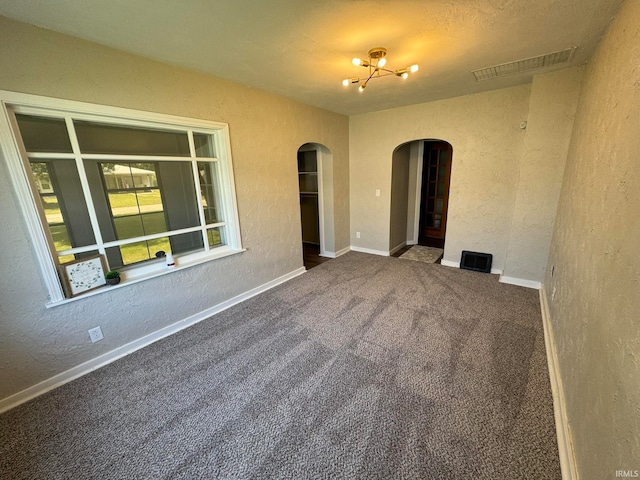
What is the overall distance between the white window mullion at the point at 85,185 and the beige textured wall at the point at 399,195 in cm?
399

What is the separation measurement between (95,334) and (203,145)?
79.7 inches

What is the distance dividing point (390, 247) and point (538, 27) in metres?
3.39

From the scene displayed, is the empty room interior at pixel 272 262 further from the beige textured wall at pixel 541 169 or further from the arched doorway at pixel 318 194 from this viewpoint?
the arched doorway at pixel 318 194

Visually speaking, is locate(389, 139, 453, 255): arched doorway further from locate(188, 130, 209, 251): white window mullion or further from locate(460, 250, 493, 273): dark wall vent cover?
locate(188, 130, 209, 251): white window mullion

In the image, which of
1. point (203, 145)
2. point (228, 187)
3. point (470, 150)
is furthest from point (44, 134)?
point (470, 150)

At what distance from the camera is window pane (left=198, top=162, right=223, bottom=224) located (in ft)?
9.02

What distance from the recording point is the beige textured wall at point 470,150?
3.29m

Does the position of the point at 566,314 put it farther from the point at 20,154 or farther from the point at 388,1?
the point at 20,154

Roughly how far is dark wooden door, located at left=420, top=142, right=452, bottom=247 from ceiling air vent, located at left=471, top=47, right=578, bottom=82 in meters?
2.22

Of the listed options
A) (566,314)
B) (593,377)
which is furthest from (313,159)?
(593,377)

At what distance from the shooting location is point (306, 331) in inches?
96.6

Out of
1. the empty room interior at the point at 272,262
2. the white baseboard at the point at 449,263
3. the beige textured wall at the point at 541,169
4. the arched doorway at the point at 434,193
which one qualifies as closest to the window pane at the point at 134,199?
the empty room interior at the point at 272,262

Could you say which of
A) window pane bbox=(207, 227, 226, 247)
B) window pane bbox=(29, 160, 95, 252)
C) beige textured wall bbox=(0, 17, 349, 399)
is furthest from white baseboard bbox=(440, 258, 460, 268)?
window pane bbox=(29, 160, 95, 252)

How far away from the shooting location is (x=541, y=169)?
9.49 ft
